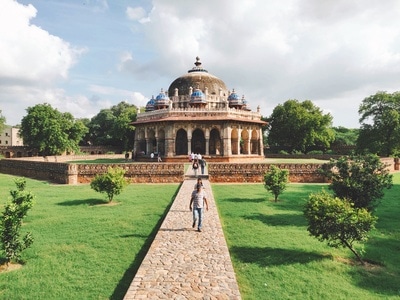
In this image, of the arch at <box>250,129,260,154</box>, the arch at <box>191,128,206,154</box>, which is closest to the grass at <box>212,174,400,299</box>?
the arch at <box>191,128,206,154</box>

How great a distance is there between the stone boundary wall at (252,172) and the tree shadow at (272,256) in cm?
1143

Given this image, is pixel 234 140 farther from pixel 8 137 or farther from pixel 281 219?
pixel 8 137

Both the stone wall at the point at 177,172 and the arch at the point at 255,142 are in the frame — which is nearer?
the stone wall at the point at 177,172

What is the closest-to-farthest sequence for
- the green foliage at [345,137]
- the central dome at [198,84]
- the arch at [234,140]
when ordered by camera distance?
the arch at [234,140] → the central dome at [198,84] → the green foliage at [345,137]

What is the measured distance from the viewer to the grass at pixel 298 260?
18.0ft

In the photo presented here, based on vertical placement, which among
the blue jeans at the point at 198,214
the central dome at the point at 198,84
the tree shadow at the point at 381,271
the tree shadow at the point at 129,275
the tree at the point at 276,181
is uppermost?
the central dome at the point at 198,84

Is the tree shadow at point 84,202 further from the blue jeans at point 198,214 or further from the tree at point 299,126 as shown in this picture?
the tree at point 299,126

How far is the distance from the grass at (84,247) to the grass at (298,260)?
7.20 feet

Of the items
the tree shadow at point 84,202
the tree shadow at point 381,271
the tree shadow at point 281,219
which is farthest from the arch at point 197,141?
the tree shadow at point 381,271

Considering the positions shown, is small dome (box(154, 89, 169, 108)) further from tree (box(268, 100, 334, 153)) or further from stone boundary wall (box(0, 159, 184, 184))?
tree (box(268, 100, 334, 153))

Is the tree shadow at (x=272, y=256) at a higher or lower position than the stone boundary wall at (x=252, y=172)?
lower

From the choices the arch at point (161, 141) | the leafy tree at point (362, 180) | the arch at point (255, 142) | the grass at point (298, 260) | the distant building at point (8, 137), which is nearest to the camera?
the grass at point (298, 260)

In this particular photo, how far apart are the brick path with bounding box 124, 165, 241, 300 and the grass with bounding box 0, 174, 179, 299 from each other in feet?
1.63

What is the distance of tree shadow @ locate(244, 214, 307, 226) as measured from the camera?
9713 mm
